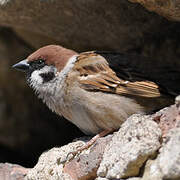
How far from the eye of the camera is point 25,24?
3.23 meters

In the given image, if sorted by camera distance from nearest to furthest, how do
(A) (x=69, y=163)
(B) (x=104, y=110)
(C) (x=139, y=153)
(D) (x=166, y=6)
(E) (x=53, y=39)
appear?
(C) (x=139, y=153) < (D) (x=166, y=6) < (A) (x=69, y=163) < (B) (x=104, y=110) < (E) (x=53, y=39)

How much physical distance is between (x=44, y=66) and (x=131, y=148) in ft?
4.00

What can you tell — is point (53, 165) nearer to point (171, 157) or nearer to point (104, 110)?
point (104, 110)

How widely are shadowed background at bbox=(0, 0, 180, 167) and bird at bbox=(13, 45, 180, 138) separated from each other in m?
0.34

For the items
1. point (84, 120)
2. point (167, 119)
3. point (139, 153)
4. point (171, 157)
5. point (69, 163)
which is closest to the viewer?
point (171, 157)

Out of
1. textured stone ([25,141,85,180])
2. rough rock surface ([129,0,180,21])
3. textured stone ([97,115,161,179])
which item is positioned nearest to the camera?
textured stone ([97,115,161,179])

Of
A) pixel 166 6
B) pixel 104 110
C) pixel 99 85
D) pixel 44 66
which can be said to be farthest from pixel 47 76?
pixel 166 6

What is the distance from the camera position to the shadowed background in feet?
9.71

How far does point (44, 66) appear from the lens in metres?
2.91

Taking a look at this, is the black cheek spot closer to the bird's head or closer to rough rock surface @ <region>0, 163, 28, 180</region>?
the bird's head

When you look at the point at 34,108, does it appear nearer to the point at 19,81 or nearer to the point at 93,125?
the point at 19,81

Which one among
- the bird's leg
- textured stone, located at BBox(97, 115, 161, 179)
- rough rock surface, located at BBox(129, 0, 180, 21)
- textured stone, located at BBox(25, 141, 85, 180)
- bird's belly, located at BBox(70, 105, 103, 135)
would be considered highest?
rough rock surface, located at BBox(129, 0, 180, 21)

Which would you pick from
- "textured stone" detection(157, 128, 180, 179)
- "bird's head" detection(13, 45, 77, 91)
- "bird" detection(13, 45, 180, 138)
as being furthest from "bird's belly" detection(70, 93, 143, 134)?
"textured stone" detection(157, 128, 180, 179)

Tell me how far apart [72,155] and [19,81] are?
165 cm
